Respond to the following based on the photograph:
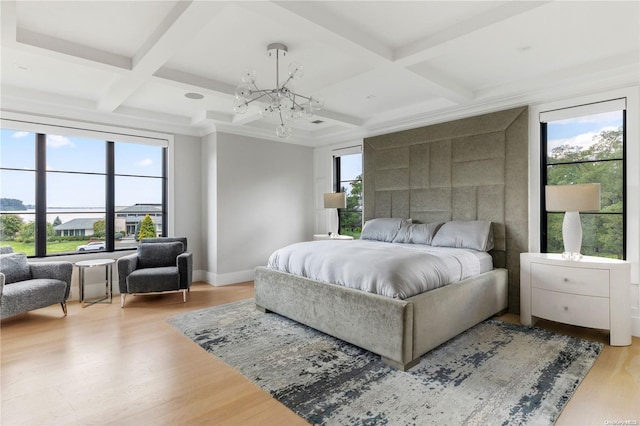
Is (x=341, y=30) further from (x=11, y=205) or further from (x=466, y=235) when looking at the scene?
(x=11, y=205)

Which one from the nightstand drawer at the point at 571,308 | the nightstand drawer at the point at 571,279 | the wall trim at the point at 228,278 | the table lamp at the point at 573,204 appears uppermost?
the table lamp at the point at 573,204

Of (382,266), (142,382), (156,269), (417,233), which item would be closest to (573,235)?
(417,233)

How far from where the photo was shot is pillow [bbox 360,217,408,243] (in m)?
4.72

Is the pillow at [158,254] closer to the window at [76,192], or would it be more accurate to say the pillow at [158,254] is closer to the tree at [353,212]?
the window at [76,192]

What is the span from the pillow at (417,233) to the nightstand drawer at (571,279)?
3.86 ft

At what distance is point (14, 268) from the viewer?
3.79 m

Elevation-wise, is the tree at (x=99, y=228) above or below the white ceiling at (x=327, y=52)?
below

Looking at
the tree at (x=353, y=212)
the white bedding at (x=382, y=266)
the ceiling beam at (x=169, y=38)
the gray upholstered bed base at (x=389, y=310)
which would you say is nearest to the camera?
the ceiling beam at (x=169, y=38)

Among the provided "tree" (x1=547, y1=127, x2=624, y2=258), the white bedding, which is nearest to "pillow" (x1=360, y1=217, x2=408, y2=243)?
the white bedding

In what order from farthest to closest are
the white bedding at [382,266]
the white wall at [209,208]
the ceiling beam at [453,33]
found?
the white wall at [209,208] < the white bedding at [382,266] < the ceiling beam at [453,33]

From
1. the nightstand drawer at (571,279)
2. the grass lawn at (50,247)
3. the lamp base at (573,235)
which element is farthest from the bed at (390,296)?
the grass lawn at (50,247)

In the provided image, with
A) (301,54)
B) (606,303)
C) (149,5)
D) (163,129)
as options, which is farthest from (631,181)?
(163,129)

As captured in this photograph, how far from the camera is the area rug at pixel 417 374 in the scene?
204 centimetres

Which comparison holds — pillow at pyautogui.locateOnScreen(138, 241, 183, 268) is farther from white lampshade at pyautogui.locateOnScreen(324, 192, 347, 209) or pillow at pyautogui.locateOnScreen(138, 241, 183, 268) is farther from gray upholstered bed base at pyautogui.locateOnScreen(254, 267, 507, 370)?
white lampshade at pyautogui.locateOnScreen(324, 192, 347, 209)
